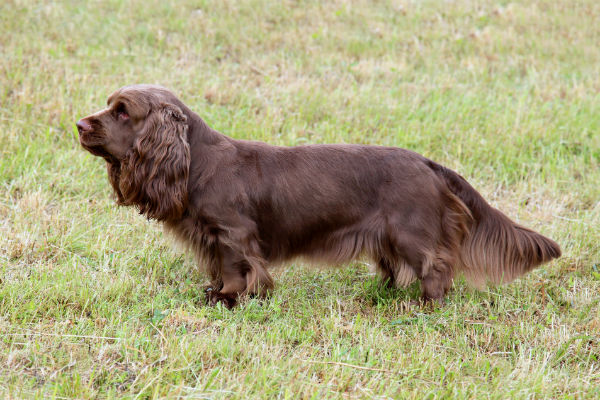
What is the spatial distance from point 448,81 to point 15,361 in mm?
6074

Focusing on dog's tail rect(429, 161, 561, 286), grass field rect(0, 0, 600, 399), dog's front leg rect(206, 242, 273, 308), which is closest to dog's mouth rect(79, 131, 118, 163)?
grass field rect(0, 0, 600, 399)

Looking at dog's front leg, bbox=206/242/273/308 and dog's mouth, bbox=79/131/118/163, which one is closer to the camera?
dog's mouth, bbox=79/131/118/163

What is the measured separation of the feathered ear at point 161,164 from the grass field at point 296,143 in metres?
0.50

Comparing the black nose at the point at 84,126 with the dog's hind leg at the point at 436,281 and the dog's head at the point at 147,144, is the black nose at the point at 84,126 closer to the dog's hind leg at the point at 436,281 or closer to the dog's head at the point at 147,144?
the dog's head at the point at 147,144

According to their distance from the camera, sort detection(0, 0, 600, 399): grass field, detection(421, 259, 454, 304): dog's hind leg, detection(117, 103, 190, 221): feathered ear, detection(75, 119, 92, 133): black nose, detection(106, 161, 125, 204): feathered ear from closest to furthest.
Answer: detection(0, 0, 600, 399): grass field
detection(75, 119, 92, 133): black nose
detection(117, 103, 190, 221): feathered ear
detection(106, 161, 125, 204): feathered ear
detection(421, 259, 454, 304): dog's hind leg

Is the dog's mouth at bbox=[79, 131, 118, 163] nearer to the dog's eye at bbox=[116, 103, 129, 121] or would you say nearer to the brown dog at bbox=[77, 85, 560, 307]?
the brown dog at bbox=[77, 85, 560, 307]

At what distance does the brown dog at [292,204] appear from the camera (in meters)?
3.55

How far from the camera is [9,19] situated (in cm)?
809

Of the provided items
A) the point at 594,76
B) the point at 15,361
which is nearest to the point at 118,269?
the point at 15,361

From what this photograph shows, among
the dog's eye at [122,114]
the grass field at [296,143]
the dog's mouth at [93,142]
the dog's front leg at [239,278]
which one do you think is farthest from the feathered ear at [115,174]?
the dog's front leg at [239,278]

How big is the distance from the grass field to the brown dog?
0.24 m

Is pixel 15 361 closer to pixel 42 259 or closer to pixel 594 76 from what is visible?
pixel 42 259

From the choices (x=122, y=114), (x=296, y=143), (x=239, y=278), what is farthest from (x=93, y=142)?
(x=296, y=143)

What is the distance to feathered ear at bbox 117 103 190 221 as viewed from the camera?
3.52 metres
